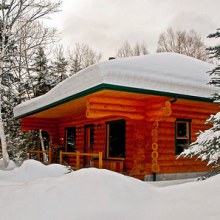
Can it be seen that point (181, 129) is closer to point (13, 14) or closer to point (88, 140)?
point (88, 140)

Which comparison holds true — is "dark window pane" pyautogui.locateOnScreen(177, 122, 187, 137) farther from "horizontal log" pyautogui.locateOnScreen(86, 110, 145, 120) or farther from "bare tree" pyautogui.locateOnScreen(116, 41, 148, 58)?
"bare tree" pyautogui.locateOnScreen(116, 41, 148, 58)

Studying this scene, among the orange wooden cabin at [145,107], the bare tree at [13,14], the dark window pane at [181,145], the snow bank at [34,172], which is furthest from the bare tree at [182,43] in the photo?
the snow bank at [34,172]

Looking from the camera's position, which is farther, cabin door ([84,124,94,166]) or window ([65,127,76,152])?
window ([65,127,76,152])

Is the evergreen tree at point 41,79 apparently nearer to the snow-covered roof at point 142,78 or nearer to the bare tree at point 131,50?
the snow-covered roof at point 142,78

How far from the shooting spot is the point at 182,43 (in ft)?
138

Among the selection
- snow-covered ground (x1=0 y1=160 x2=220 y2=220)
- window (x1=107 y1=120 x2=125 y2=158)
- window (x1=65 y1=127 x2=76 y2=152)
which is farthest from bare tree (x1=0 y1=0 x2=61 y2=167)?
snow-covered ground (x1=0 y1=160 x2=220 y2=220)

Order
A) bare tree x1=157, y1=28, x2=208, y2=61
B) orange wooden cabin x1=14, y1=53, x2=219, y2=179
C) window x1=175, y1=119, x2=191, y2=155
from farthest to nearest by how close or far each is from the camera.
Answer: bare tree x1=157, y1=28, x2=208, y2=61 → window x1=175, y1=119, x2=191, y2=155 → orange wooden cabin x1=14, y1=53, x2=219, y2=179

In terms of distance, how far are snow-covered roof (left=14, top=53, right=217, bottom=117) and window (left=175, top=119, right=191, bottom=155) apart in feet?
4.96

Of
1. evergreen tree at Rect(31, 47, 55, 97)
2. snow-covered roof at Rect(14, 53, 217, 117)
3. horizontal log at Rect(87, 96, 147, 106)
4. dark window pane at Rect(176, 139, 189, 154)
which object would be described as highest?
evergreen tree at Rect(31, 47, 55, 97)

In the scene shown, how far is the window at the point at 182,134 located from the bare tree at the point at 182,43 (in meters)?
30.2

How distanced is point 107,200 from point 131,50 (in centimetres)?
4230

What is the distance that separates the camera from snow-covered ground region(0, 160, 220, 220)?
4.39m

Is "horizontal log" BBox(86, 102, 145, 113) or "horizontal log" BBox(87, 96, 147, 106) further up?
"horizontal log" BBox(87, 96, 147, 106)

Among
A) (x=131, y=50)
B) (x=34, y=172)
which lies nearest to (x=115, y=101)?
(x=34, y=172)
